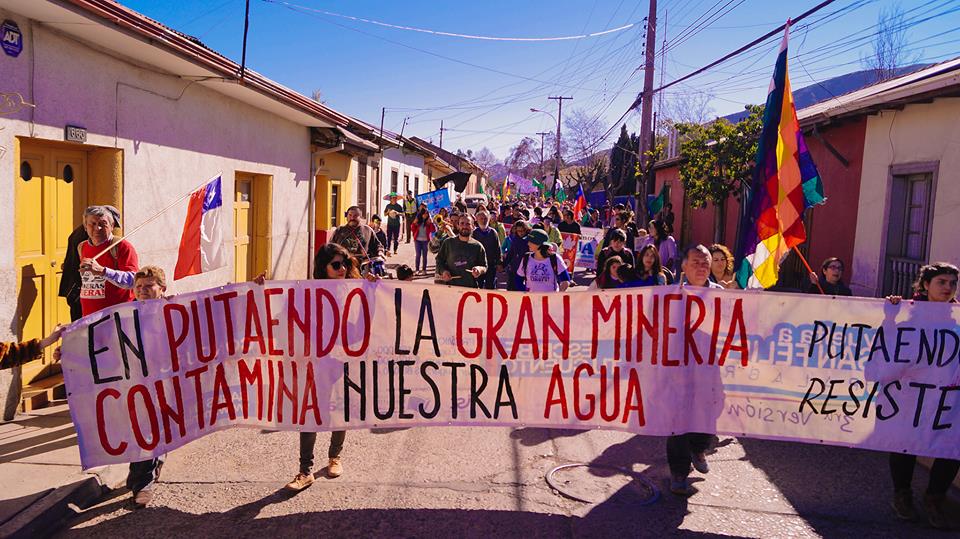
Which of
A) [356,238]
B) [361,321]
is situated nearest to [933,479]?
[361,321]

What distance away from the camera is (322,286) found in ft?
15.1

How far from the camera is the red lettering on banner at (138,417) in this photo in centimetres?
413

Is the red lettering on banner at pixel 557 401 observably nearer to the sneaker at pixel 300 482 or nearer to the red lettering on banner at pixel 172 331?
the sneaker at pixel 300 482

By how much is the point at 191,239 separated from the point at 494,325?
2775 mm

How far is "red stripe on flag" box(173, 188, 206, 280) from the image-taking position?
5664 mm

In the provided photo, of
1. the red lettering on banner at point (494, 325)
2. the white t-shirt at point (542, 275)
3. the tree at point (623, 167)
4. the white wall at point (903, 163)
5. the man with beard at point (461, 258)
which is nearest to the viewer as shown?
the red lettering on banner at point (494, 325)

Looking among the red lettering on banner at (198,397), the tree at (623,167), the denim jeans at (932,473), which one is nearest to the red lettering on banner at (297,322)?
the red lettering on banner at (198,397)

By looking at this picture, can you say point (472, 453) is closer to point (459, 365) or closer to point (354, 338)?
point (459, 365)

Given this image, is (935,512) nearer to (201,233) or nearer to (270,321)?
(270,321)

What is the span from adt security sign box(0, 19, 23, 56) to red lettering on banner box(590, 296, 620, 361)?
498 cm

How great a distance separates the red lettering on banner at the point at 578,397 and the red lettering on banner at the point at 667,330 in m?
0.50

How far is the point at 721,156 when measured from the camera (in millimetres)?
15266

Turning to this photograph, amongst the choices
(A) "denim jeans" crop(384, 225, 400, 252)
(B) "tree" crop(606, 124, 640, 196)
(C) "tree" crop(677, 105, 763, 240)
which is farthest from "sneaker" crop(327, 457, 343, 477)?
(B) "tree" crop(606, 124, 640, 196)

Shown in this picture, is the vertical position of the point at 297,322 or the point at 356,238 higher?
the point at 356,238
